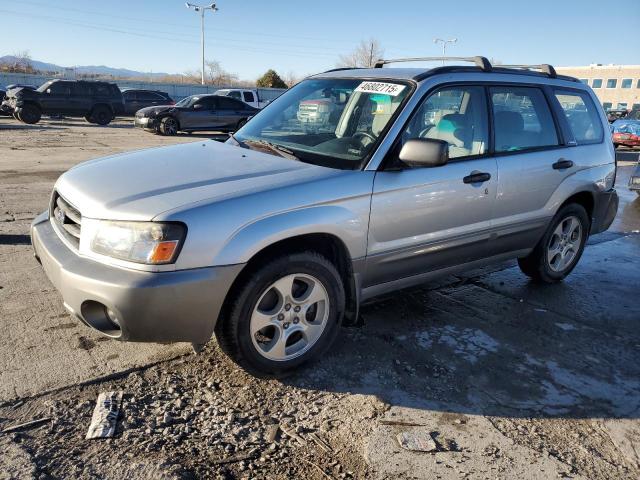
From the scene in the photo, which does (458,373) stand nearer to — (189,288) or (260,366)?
(260,366)

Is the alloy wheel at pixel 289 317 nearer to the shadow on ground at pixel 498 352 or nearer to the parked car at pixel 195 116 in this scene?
the shadow on ground at pixel 498 352

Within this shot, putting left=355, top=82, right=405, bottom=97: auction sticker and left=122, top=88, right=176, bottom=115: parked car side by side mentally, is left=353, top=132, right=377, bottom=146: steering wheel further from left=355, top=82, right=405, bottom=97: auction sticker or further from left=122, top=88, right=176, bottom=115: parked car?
left=122, top=88, right=176, bottom=115: parked car

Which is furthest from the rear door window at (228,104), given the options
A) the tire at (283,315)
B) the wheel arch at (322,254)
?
the tire at (283,315)

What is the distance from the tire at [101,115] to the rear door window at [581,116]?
72.1ft

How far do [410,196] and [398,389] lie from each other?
3.98 feet

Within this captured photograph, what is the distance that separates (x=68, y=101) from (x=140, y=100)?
17.1ft

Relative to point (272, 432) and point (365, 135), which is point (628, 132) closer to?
point (365, 135)

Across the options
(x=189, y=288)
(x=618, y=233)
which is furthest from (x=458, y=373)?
(x=618, y=233)

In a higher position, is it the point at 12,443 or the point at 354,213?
the point at 354,213

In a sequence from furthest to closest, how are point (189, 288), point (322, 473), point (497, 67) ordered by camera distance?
point (497, 67) → point (189, 288) → point (322, 473)

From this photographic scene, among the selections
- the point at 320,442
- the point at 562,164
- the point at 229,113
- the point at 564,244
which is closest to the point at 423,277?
the point at 320,442

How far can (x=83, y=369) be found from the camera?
3127 millimetres

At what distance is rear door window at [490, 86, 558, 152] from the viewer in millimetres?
4133

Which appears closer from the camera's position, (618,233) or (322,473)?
(322,473)
